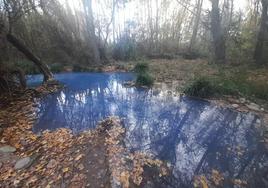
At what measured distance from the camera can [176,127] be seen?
4.33 meters

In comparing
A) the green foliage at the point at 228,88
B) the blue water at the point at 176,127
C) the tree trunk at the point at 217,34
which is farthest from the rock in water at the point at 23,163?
the tree trunk at the point at 217,34

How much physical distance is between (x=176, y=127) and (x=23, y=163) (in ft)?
9.34

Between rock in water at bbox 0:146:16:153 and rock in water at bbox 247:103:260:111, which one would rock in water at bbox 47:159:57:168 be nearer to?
rock in water at bbox 0:146:16:153

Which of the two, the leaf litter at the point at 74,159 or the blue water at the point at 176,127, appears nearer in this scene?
the leaf litter at the point at 74,159

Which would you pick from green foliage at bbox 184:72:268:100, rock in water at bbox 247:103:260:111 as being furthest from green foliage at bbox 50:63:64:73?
rock in water at bbox 247:103:260:111

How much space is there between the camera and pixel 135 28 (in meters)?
17.0

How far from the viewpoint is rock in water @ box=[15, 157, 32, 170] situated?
3.20 metres

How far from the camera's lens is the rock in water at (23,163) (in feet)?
10.5

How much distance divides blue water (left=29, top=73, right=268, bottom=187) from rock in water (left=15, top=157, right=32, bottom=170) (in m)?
1.17

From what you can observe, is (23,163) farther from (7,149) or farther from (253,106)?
(253,106)

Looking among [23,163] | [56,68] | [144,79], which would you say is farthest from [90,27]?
[23,163]

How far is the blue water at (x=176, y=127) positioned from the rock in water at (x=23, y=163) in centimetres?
117

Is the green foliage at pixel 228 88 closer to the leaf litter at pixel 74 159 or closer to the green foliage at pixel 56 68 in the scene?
the leaf litter at pixel 74 159

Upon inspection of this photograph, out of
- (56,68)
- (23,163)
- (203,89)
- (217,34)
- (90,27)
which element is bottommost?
(23,163)
